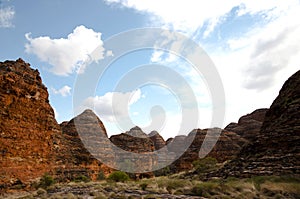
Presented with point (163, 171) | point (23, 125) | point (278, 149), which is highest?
point (23, 125)

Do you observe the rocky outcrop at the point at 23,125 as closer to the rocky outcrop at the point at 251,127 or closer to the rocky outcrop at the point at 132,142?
the rocky outcrop at the point at 132,142

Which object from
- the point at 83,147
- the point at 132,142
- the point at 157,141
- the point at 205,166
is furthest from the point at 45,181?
the point at 157,141

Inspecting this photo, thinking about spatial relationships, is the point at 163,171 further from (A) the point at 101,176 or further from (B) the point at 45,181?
(B) the point at 45,181

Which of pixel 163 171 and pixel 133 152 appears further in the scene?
pixel 133 152

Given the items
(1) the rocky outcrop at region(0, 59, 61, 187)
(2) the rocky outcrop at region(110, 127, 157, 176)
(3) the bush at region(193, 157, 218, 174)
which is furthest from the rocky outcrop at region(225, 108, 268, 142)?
(1) the rocky outcrop at region(0, 59, 61, 187)

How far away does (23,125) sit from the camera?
2611 centimetres

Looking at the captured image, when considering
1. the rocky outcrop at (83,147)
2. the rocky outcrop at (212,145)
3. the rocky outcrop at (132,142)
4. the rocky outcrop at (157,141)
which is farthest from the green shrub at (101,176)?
the rocky outcrop at (157,141)

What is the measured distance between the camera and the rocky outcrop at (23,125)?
23547 millimetres

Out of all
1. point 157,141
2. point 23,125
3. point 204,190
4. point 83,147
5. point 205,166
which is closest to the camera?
point 204,190

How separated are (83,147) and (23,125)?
24.0 metres

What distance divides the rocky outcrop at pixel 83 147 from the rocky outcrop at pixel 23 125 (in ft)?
26.6

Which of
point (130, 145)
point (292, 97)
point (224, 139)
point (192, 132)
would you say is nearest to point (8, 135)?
point (292, 97)

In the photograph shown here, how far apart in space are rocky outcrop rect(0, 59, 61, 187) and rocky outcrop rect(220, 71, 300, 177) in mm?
19634

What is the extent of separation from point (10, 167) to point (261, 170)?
22.2 metres
